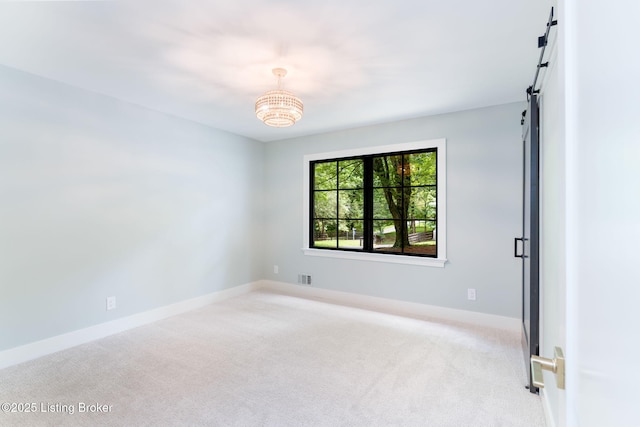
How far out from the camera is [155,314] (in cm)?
365

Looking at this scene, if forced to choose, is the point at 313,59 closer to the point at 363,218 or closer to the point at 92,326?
the point at 363,218

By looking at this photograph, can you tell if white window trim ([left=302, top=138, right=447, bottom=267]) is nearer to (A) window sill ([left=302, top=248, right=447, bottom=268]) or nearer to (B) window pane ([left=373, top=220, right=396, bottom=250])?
(A) window sill ([left=302, top=248, right=447, bottom=268])

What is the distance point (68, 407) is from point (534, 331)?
3.14 meters

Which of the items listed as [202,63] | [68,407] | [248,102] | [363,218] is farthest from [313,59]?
[68,407]

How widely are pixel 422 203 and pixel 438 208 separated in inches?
9.2

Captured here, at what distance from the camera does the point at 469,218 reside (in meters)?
3.59

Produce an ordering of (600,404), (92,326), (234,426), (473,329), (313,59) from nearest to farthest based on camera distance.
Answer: (600,404), (234,426), (313,59), (92,326), (473,329)

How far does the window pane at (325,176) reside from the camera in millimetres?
4691

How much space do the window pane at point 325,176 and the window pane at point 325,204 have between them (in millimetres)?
92

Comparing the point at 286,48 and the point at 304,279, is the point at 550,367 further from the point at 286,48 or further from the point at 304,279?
the point at 304,279

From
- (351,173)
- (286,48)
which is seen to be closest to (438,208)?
(351,173)

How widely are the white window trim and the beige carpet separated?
81cm

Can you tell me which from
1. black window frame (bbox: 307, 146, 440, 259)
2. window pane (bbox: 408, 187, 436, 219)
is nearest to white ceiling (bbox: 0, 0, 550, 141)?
black window frame (bbox: 307, 146, 440, 259)

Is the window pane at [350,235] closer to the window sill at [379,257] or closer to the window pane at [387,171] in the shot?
the window sill at [379,257]
